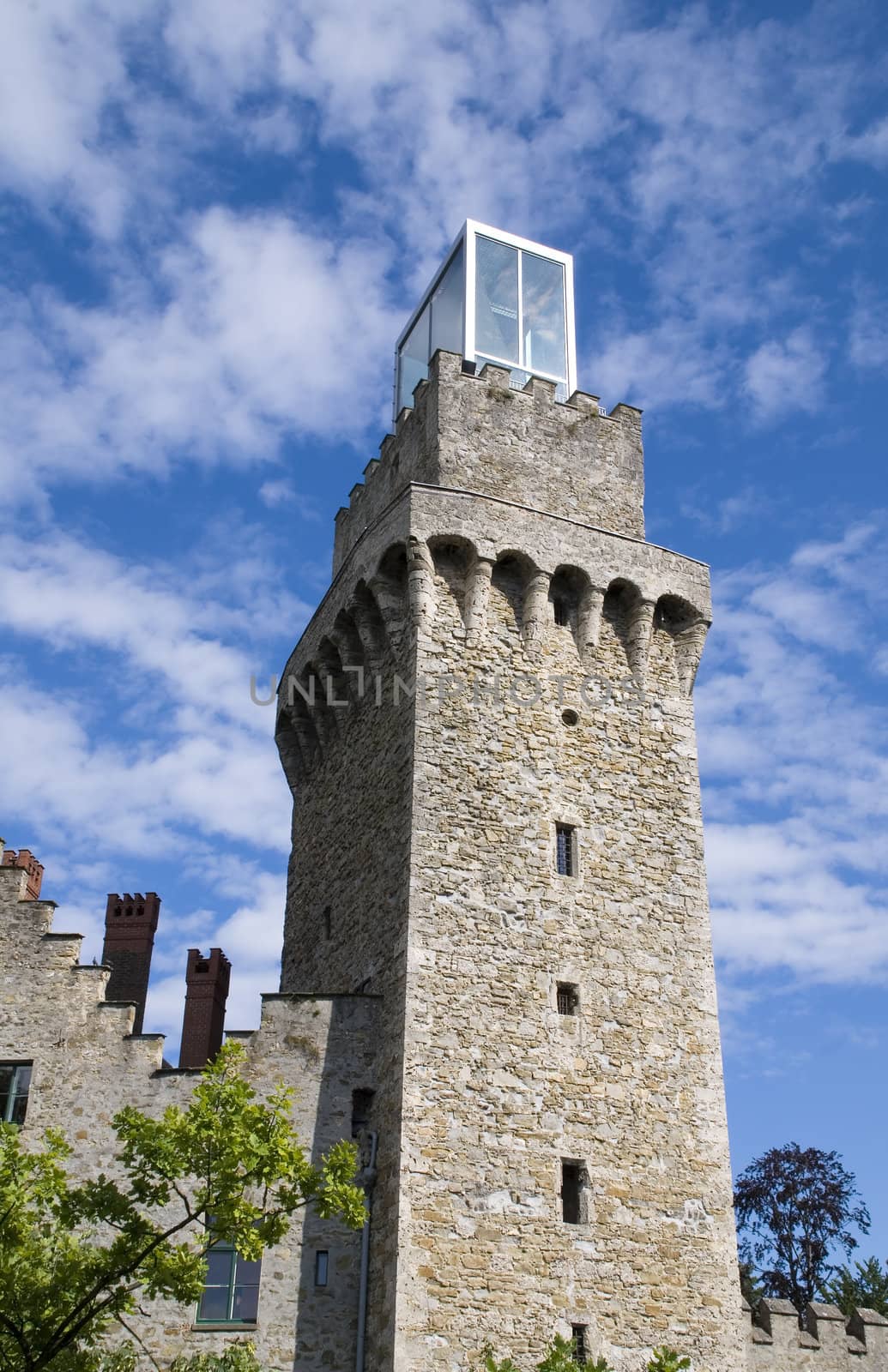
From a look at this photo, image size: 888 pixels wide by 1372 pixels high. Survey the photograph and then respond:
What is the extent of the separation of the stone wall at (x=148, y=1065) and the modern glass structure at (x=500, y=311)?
12524 mm

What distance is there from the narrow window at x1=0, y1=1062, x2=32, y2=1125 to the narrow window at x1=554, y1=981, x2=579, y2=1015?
7.51 metres

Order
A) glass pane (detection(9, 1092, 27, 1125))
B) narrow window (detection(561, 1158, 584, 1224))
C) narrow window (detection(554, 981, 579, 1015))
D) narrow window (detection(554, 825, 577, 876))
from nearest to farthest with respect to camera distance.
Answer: narrow window (detection(561, 1158, 584, 1224)) → glass pane (detection(9, 1092, 27, 1125)) → narrow window (detection(554, 981, 579, 1015)) → narrow window (detection(554, 825, 577, 876))

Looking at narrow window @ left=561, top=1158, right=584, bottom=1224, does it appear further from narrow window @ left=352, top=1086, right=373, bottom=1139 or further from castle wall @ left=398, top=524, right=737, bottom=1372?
narrow window @ left=352, top=1086, right=373, bottom=1139

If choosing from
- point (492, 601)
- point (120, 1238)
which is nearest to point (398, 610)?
point (492, 601)

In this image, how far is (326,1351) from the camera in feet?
61.1

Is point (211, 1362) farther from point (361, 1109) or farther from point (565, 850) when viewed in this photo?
point (565, 850)

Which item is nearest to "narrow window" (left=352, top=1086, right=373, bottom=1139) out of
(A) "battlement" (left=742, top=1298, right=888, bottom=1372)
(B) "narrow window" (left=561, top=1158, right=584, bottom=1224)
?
(B) "narrow window" (left=561, top=1158, right=584, bottom=1224)

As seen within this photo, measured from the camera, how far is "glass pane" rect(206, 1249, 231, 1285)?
19.1 meters

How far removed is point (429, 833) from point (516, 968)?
2.29 m

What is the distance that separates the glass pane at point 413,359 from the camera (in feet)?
95.8

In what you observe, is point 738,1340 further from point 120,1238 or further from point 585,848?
point 120,1238

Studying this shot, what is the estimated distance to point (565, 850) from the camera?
22.0 meters

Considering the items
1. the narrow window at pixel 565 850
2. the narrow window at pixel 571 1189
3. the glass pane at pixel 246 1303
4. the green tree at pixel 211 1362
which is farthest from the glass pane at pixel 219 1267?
the narrow window at pixel 565 850

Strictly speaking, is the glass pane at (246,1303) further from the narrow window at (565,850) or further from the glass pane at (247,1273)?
the narrow window at (565,850)
